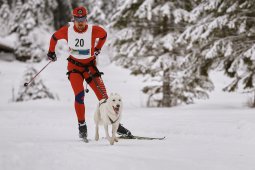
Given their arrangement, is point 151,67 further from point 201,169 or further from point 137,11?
point 201,169

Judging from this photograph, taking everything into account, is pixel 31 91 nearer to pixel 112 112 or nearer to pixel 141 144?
pixel 112 112

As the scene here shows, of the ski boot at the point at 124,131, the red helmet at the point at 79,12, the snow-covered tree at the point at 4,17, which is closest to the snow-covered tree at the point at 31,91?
the ski boot at the point at 124,131

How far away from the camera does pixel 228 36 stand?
12945 mm

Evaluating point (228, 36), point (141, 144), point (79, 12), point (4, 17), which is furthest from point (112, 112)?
point (4, 17)

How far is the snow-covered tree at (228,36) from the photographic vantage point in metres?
12.5

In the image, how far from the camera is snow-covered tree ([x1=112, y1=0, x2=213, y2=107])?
16.1 meters

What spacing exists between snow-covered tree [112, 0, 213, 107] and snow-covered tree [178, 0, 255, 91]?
7.65 ft

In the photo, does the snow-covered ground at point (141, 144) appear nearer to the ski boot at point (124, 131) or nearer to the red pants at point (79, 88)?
the ski boot at point (124, 131)

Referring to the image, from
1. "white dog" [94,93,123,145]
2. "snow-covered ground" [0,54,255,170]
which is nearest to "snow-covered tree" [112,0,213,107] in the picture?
"snow-covered ground" [0,54,255,170]

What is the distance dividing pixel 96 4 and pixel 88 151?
3981 centimetres

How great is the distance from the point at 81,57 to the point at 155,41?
30.4 feet

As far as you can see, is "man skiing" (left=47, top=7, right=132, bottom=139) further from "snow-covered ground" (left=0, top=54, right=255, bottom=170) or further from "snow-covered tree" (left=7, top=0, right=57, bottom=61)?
"snow-covered tree" (left=7, top=0, right=57, bottom=61)

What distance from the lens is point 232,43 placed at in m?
12.9

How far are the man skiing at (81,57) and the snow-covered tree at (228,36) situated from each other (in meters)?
5.54
